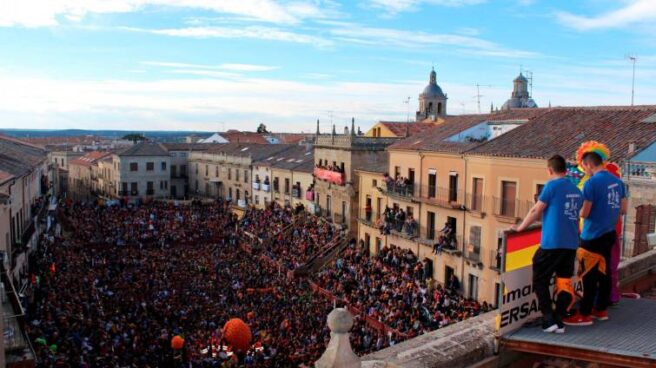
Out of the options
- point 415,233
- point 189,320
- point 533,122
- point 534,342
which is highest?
point 533,122

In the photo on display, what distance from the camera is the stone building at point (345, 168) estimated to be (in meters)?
40.7

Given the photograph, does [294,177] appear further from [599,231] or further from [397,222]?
[599,231]

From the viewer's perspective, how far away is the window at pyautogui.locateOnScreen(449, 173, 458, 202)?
29416 mm

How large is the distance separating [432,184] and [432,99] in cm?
4921

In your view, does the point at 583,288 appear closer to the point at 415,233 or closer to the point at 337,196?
the point at 415,233

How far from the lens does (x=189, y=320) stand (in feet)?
86.2

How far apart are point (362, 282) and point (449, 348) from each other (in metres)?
25.9

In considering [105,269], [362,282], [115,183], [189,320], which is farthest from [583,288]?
[115,183]

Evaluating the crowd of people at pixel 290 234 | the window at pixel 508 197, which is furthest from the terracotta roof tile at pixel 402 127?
the window at pixel 508 197

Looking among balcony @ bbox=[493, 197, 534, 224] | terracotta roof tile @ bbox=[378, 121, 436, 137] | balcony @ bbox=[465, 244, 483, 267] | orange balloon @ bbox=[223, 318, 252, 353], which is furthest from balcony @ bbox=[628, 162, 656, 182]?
terracotta roof tile @ bbox=[378, 121, 436, 137]

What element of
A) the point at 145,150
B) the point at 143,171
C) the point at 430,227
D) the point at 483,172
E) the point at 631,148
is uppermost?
the point at 631,148

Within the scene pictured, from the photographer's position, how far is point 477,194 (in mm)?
27703

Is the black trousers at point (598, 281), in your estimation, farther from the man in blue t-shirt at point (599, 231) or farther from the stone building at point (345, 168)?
the stone building at point (345, 168)

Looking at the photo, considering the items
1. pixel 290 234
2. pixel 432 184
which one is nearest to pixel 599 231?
pixel 432 184
